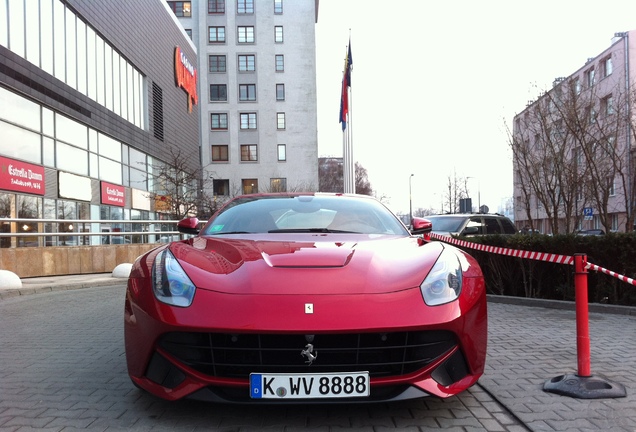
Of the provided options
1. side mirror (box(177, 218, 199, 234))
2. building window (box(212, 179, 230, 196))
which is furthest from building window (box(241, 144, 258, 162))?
side mirror (box(177, 218, 199, 234))

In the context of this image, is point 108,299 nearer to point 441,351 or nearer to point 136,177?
point 441,351

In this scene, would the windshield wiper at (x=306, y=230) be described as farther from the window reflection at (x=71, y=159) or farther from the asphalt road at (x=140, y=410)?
the window reflection at (x=71, y=159)

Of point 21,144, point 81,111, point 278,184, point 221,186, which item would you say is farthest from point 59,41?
point 221,186

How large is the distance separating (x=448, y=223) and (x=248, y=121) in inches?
1707

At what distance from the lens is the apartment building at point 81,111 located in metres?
17.7

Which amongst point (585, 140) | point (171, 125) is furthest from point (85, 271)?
point (171, 125)

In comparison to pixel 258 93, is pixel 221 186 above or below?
below

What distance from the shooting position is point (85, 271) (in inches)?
494

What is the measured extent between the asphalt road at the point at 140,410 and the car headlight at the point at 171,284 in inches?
28.2

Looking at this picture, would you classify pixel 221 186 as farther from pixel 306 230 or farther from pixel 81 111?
pixel 306 230

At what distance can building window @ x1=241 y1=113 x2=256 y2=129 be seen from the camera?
54469mm

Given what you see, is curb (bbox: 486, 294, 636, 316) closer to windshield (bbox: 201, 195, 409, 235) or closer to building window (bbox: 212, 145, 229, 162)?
windshield (bbox: 201, 195, 409, 235)

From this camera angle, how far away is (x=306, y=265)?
2.91m

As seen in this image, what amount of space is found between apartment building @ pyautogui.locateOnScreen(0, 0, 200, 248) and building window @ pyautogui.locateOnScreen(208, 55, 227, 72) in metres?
20.0
